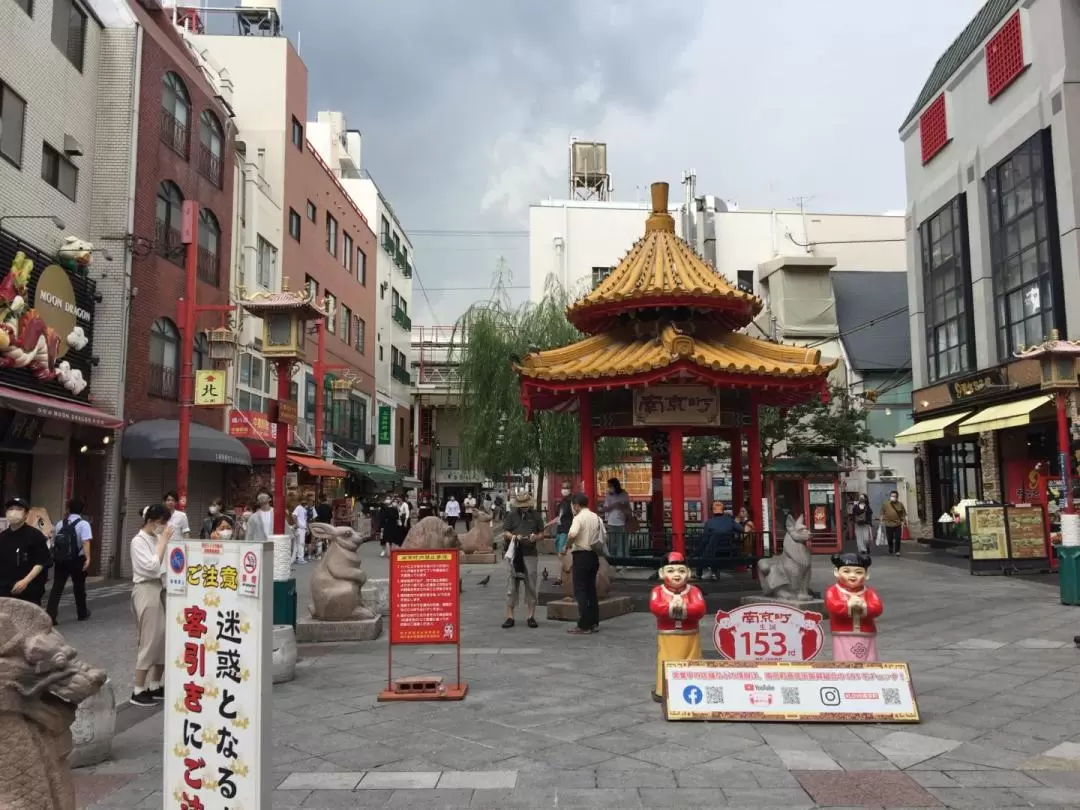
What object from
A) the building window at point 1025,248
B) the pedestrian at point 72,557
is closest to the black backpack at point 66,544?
the pedestrian at point 72,557

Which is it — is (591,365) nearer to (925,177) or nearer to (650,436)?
(650,436)

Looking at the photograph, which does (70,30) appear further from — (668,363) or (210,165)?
(668,363)

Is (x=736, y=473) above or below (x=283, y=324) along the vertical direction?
below

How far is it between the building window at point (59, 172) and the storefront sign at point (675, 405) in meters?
12.2

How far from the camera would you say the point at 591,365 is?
11.8 metres

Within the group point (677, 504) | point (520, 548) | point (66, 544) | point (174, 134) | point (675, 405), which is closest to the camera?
Answer: point (520, 548)

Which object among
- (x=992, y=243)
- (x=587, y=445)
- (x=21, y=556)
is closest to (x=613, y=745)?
(x=21, y=556)

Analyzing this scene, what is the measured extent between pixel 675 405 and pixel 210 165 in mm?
15276

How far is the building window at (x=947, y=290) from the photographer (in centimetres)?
2191

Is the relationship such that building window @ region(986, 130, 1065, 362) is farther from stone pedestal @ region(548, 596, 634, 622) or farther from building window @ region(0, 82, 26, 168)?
building window @ region(0, 82, 26, 168)

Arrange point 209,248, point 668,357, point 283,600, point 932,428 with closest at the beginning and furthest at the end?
point 283,600
point 668,357
point 209,248
point 932,428

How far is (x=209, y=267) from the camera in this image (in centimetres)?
2098

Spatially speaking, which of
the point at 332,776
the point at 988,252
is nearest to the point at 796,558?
the point at 332,776

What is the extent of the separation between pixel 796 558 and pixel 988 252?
1402cm
